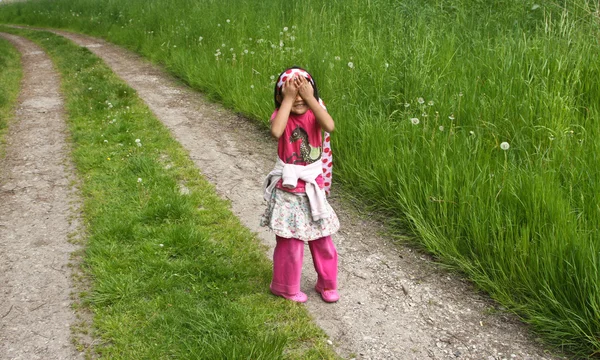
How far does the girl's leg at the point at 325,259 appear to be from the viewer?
3.61 meters

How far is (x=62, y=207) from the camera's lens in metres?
5.29

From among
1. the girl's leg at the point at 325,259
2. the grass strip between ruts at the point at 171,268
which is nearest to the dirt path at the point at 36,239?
the grass strip between ruts at the point at 171,268

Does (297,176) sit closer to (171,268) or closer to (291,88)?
(291,88)

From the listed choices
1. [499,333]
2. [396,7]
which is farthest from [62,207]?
[396,7]

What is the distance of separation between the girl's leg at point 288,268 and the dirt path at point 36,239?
1.30 metres

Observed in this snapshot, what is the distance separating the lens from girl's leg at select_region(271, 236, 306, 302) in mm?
3533

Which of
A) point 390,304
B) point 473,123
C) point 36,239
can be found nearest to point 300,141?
point 390,304

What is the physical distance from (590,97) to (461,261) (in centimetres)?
235

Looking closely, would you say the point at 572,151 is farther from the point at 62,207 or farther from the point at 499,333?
the point at 62,207

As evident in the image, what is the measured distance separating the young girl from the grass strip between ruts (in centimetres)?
48

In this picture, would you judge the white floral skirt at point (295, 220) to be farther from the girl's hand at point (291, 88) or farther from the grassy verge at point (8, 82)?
the grassy verge at point (8, 82)

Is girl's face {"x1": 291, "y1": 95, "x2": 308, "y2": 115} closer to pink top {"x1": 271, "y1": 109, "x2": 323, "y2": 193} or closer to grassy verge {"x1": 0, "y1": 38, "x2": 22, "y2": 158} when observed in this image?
pink top {"x1": 271, "y1": 109, "x2": 323, "y2": 193}

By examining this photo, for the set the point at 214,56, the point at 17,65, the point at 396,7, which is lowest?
the point at 17,65

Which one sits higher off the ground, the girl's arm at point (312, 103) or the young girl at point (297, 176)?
the girl's arm at point (312, 103)
